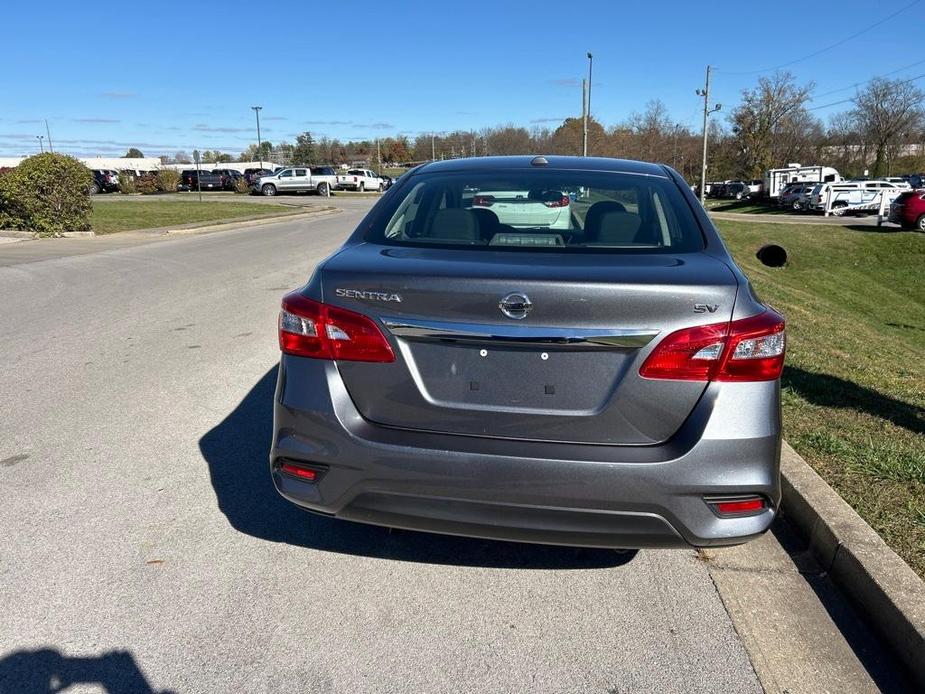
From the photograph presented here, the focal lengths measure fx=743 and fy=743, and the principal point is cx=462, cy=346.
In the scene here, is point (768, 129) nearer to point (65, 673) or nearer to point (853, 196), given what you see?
point (853, 196)

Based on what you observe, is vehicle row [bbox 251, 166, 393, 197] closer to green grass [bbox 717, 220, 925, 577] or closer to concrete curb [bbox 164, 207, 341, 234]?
concrete curb [bbox 164, 207, 341, 234]

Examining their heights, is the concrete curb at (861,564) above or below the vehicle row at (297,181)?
below

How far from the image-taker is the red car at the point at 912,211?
28031 millimetres

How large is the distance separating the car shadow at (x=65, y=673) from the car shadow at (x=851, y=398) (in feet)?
14.4

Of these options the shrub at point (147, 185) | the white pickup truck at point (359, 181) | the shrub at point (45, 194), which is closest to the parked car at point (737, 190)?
the white pickup truck at point (359, 181)

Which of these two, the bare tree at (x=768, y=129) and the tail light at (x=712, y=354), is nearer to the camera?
the tail light at (x=712, y=354)

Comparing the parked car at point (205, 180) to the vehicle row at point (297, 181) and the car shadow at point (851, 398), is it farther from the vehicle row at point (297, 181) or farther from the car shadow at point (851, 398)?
the car shadow at point (851, 398)

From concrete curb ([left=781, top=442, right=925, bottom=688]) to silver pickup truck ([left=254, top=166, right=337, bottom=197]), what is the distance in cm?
4753

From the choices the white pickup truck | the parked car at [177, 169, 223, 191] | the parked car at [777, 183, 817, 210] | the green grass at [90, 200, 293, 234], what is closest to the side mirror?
the green grass at [90, 200, 293, 234]

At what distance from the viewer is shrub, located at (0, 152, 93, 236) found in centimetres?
1905

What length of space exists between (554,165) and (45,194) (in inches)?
767

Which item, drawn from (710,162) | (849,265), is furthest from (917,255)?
(710,162)

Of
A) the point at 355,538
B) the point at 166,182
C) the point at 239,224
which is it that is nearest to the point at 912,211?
the point at 239,224

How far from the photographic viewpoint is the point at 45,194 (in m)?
19.5
